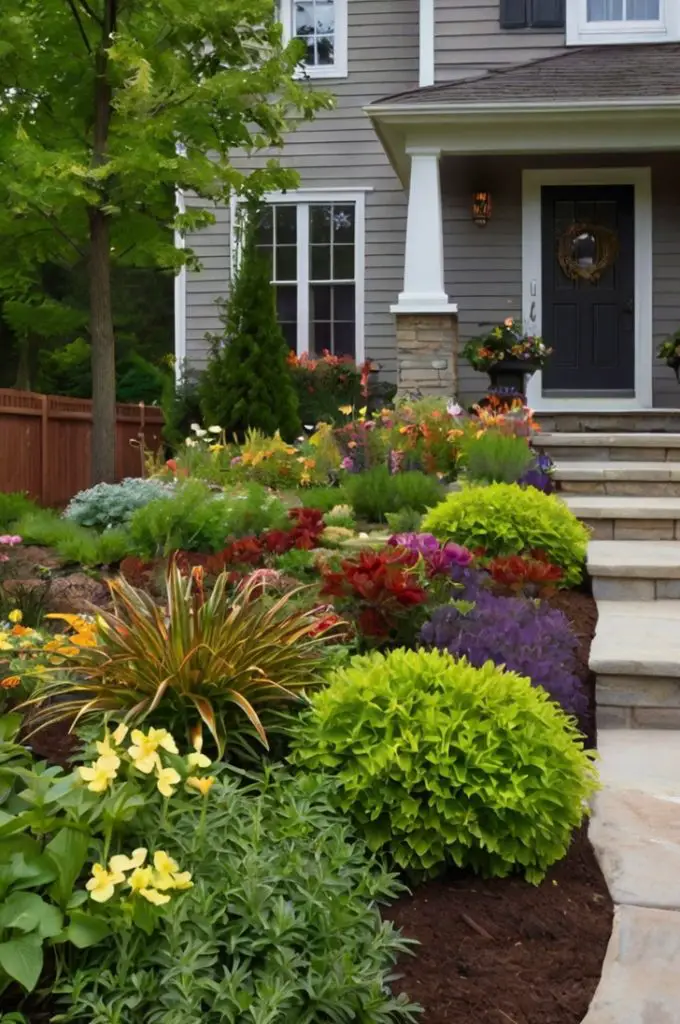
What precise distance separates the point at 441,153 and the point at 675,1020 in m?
8.15

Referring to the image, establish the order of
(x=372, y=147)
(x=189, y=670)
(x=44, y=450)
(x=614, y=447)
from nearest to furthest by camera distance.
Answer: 1. (x=189, y=670)
2. (x=614, y=447)
3. (x=44, y=450)
4. (x=372, y=147)

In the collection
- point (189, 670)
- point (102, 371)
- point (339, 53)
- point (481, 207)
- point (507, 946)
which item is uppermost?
point (339, 53)

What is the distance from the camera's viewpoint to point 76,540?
588 cm

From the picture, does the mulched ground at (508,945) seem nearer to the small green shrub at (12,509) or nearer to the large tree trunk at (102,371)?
the small green shrub at (12,509)

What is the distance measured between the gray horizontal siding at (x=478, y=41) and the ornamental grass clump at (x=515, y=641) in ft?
28.0

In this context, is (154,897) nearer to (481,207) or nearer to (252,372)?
(252,372)

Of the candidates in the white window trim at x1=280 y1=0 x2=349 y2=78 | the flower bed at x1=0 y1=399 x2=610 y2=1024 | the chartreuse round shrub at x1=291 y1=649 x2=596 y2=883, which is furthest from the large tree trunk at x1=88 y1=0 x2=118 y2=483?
the chartreuse round shrub at x1=291 y1=649 x2=596 y2=883

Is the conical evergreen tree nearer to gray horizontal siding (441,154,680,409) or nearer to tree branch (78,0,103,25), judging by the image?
gray horizontal siding (441,154,680,409)

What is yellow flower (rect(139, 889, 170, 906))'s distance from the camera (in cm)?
185

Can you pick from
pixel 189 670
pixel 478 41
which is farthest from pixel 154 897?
pixel 478 41

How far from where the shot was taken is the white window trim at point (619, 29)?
10.4 m

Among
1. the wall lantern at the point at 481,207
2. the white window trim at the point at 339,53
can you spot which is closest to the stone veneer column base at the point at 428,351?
the wall lantern at the point at 481,207

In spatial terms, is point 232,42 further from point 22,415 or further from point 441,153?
point 22,415

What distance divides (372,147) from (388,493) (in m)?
6.55
